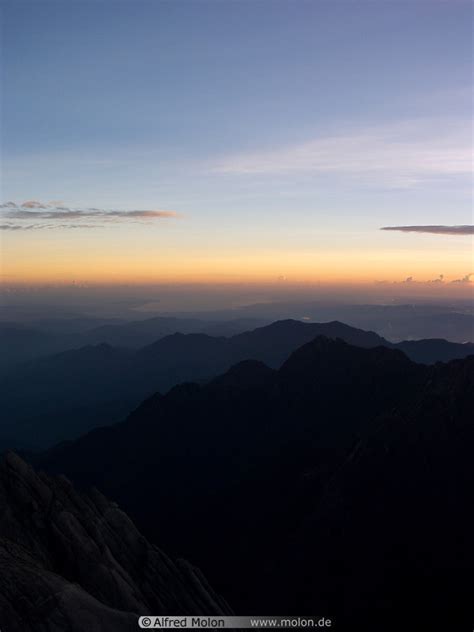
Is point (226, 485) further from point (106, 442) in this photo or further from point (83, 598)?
point (83, 598)

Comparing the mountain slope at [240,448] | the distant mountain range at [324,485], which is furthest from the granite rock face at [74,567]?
the mountain slope at [240,448]

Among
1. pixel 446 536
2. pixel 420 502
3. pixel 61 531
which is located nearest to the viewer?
pixel 61 531

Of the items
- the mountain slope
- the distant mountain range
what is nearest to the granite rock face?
the distant mountain range

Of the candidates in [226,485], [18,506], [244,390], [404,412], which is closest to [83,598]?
[18,506]

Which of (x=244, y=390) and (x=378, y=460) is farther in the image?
(x=244, y=390)

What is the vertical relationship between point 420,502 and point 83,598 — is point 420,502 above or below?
below

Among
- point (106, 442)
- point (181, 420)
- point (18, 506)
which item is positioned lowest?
point (106, 442)

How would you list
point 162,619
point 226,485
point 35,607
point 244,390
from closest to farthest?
point 35,607
point 162,619
point 226,485
point 244,390

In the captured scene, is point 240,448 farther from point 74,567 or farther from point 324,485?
point 74,567
